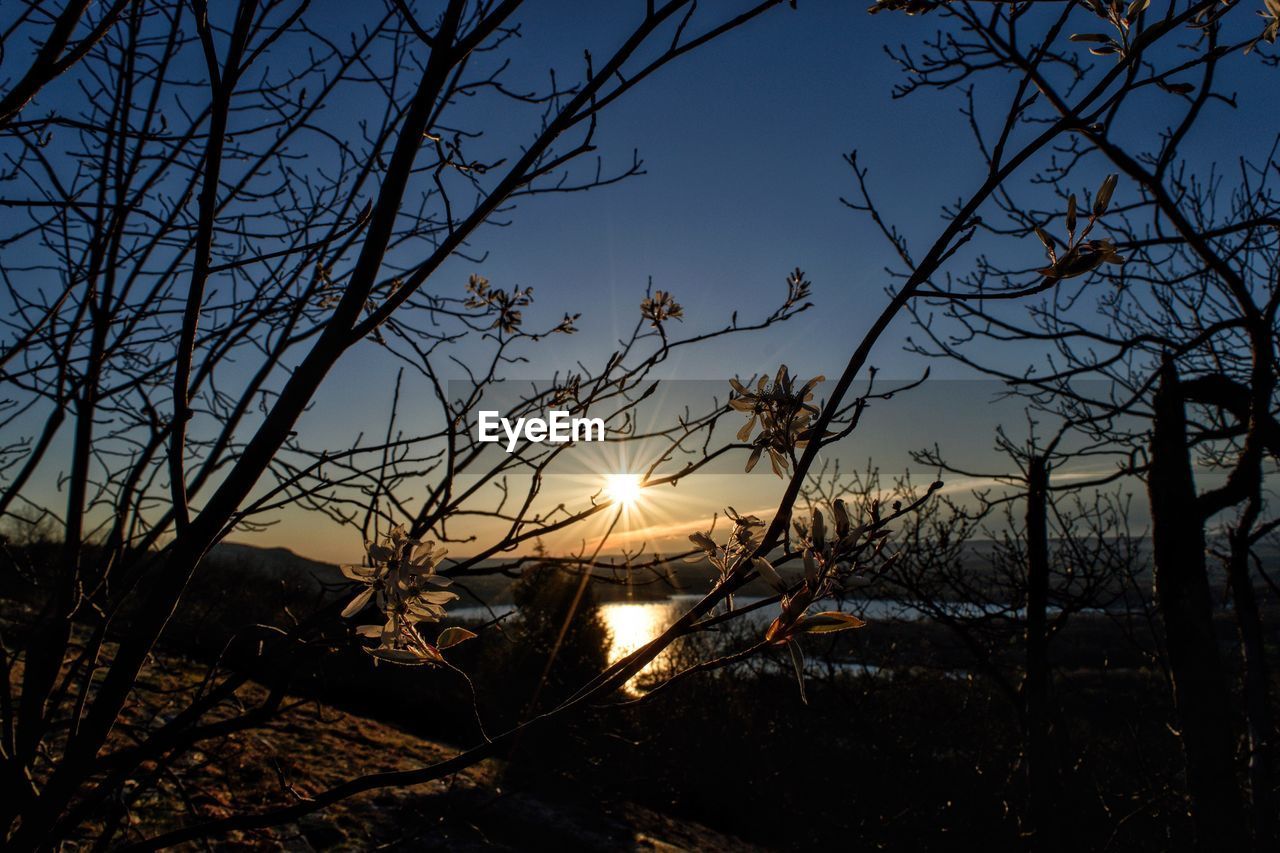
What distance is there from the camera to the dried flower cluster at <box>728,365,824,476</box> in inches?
34.5

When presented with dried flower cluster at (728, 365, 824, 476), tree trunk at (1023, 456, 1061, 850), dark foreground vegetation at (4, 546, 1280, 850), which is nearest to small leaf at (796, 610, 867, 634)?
dried flower cluster at (728, 365, 824, 476)

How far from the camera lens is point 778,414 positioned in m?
0.89

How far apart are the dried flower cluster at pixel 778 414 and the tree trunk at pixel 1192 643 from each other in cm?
289

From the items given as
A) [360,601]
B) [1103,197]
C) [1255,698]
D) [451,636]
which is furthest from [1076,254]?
[1255,698]

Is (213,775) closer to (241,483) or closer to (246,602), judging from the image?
(241,483)

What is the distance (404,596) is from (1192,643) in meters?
3.25

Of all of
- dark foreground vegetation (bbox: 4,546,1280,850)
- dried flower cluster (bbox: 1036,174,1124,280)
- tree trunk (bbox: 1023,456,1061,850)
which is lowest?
dark foreground vegetation (bbox: 4,546,1280,850)

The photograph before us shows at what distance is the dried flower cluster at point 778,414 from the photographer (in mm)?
877

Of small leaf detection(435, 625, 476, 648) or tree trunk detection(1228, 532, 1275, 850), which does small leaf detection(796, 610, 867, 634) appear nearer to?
small leaf detection(435, 625, 476, 648)

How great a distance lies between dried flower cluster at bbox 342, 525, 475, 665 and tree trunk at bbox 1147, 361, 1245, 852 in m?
3.18

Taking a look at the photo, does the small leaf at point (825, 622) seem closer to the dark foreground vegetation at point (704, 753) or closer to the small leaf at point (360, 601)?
the small leaf at point (360, 601)

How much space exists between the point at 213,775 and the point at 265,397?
11.0 feet

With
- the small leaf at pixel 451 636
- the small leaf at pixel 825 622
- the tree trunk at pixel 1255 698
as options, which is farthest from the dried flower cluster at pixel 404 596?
the tree trunk at pixel 1255 698

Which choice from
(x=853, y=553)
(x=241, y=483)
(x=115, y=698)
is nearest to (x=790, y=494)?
(x=853, y=553)
